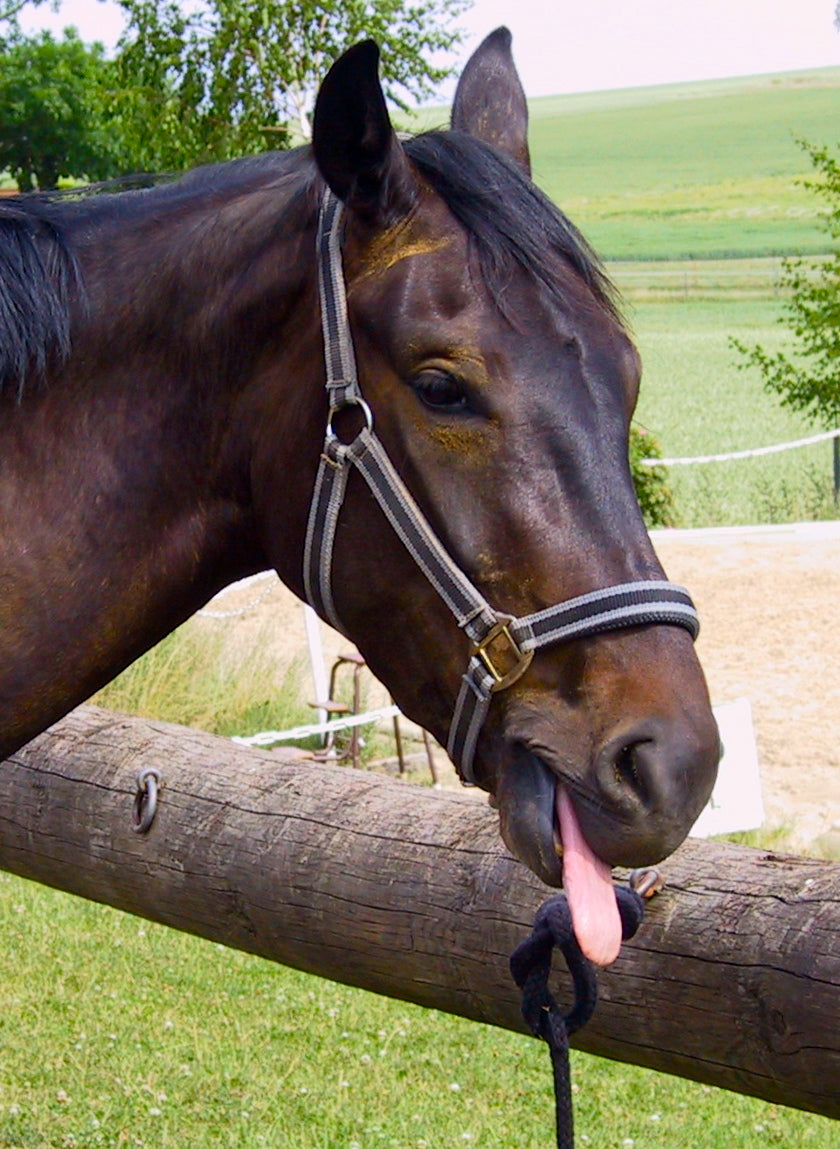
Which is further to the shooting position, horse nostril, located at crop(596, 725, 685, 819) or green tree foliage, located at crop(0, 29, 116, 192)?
green tree foliage, located at crop(0, 29, 116, 192)

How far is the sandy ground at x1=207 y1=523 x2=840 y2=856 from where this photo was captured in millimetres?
7004

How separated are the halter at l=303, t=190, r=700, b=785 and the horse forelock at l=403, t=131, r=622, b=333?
15cm

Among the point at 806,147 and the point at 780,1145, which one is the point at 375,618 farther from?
the point at 806,147

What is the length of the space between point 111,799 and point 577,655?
2.12 meters

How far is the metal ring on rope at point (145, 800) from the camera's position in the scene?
3.40 m

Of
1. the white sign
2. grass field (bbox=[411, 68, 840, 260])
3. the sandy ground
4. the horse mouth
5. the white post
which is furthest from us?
grass field (bbox=[411, 68, 840, 260])

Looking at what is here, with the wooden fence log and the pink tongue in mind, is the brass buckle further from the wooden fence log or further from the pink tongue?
the wooden fence log

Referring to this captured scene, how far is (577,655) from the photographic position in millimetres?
1697

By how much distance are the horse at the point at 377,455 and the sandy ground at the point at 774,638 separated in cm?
453

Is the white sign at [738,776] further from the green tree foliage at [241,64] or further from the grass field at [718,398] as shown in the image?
the green tree foliage at [241,64]

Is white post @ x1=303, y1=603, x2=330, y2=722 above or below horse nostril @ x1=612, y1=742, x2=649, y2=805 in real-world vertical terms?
below

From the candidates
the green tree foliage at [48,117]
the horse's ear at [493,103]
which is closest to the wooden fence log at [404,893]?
the horse's ear at [493,103]

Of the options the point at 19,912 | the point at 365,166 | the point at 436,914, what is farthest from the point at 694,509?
the point at 365,166

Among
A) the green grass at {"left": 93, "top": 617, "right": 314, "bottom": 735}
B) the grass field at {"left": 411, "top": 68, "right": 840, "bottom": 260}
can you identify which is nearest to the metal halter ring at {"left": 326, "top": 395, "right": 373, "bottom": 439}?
the green grass at {"left": 93, "top": 617, "right": 314, "bottom": 735}
